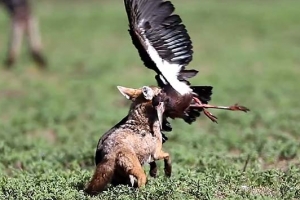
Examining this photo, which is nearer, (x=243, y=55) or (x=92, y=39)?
(x=243, y=55)

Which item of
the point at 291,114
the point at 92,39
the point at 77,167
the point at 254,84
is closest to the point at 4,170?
the point at 77,167

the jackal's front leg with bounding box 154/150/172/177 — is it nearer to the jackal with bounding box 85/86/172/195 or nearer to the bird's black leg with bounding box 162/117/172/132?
the jackal with bounding box 85/86/172/195

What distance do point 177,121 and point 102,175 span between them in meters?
4.50

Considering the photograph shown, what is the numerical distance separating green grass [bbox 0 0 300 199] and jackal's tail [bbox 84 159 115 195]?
3.3 inches

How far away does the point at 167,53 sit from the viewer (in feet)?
18.0

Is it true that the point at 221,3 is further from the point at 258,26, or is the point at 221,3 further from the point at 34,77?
the point at 34,77

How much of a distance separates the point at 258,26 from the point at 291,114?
861 centimetres

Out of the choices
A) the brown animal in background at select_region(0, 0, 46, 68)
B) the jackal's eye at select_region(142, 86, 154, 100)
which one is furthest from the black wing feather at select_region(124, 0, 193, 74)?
the brown animal in background at select_region(0, 0, 46, 68)

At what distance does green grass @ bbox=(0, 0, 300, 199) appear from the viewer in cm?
543

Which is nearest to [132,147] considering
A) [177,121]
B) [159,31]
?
[159,31]

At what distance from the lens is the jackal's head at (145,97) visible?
17.3 ft

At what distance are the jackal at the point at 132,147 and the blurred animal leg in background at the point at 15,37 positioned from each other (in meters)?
8.58

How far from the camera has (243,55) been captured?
14742 millimetres

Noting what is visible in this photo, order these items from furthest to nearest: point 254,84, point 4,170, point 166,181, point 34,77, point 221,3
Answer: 1. point 221,3
2. point 34,77
3. point 254,84
4. point 4,170
5. point 166,181
